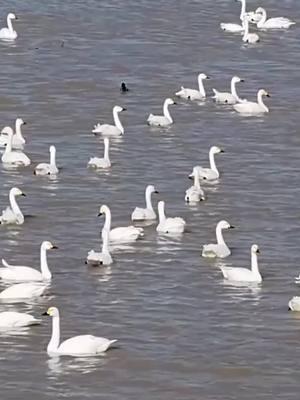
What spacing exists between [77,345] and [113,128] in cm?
1191

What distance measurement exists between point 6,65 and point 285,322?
17.2 metres

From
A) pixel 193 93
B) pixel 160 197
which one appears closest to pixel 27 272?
pixel 160 197

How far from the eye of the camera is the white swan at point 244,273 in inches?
1011

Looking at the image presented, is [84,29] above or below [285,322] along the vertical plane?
above

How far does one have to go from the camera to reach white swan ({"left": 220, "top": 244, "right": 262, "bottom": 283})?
25675 millimetres

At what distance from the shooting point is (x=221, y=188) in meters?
31.2

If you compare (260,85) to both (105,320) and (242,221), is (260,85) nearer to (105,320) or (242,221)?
(242,221)

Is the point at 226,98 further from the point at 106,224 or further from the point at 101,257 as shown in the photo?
the point at 101,257

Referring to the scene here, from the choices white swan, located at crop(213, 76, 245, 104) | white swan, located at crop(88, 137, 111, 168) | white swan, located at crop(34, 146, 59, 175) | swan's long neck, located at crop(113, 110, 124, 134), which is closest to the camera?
white swan, located at crop(34, 146, 59, 175)

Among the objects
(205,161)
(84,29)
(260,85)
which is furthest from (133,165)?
(84,29)

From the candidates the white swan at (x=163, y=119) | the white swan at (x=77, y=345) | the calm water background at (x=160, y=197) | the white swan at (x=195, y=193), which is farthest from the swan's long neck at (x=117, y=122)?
the white swan at (x=77, y=345)

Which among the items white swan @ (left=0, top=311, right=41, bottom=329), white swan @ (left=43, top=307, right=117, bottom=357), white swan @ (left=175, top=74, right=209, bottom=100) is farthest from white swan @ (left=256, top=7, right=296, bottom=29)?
white swan @ (left=43, top=307, right=117, bottom=357)

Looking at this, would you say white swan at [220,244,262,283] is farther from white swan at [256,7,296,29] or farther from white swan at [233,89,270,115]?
white swan at [256,7,296,29]

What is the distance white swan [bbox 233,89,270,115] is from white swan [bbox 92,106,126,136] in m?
2.66
